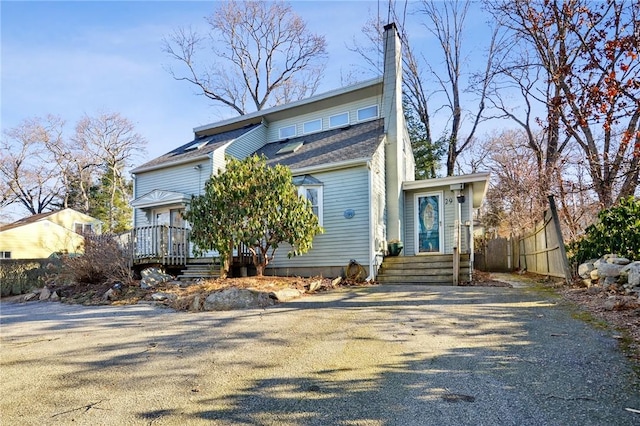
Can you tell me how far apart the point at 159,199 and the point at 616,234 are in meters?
12.8

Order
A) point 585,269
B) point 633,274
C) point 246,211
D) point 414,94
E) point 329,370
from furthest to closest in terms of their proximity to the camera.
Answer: point 414,94 < point 246,211 < point 585,269 < point 633,274 < point 329,370

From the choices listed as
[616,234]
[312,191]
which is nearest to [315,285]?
[312,191]

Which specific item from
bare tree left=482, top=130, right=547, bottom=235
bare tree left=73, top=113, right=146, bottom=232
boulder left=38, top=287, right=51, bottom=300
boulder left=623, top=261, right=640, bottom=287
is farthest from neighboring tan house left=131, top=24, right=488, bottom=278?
bare tree left=73, top=113, right=146, bottom=232

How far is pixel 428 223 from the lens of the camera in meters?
12.4

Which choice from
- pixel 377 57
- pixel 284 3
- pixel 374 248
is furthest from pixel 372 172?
pixel 284 3

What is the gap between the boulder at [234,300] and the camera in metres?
6.57

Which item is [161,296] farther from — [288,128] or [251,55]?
[251,55]

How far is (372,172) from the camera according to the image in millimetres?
10414

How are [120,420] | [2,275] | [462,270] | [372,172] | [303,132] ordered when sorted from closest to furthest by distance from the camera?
[120,420], [462,270], [372,172], [2,275], [303,132]

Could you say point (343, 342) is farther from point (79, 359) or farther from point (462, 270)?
point (462, 270)

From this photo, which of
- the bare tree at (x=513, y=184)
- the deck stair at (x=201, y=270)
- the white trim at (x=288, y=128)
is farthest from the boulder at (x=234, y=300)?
the bare tree at (x=513, y=184)

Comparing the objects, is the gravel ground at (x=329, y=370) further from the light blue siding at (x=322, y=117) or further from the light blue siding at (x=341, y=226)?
the light blue siding at (x=322, y=117)

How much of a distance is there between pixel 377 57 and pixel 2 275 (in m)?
19.0

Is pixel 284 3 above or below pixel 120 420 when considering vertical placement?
above
